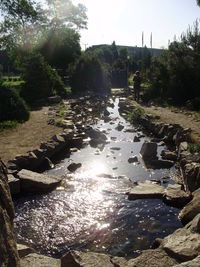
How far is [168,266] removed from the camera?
5.05m

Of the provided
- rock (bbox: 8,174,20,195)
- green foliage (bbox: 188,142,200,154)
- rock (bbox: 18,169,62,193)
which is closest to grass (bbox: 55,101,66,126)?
green foliage (bbox: 188,142,200,154)

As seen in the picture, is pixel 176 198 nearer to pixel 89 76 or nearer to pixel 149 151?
pixel 149 151

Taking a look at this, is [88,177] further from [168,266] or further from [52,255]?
[168,266]

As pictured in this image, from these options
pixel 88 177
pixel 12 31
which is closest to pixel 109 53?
pixel 12 31

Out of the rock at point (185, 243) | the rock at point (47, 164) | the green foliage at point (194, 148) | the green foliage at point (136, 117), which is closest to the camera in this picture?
the rock at point (185, 243)

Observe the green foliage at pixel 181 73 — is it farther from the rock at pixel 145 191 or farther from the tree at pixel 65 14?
the tree at pixel 65 14

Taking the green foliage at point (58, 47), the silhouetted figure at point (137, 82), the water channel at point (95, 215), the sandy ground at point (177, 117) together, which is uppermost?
the green foliage at point (58, 47)

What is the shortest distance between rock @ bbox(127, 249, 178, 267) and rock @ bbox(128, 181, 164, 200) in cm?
305

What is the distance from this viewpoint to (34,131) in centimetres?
1479

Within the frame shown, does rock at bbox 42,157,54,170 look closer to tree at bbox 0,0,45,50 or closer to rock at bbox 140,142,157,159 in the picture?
rock at bbox 140,142,157,159

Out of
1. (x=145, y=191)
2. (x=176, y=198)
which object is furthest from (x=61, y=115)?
(x=176, y=198)

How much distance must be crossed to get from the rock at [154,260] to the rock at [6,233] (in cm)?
209

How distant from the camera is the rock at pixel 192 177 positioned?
840cm

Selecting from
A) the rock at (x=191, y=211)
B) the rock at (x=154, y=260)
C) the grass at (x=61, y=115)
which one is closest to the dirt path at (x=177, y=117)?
the grass at (x=61, y=115)
